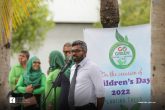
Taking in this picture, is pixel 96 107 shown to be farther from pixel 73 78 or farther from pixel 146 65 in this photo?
pixel 146 65

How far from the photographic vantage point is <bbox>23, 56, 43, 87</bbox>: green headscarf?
1096 cm

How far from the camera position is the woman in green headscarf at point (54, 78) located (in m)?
9.79

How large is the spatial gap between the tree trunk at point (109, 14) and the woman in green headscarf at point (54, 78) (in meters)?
0.95

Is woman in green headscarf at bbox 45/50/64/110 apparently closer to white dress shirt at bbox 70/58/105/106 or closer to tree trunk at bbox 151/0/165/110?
white dress shirt at bbox 70/58/105/106

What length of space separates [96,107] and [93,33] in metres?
1.42

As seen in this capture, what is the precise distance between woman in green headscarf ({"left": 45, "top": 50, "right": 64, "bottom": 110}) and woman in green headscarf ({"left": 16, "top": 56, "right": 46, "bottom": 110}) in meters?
0.73

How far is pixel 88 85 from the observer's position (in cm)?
828

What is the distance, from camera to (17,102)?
432 inches

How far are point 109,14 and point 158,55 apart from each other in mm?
2675

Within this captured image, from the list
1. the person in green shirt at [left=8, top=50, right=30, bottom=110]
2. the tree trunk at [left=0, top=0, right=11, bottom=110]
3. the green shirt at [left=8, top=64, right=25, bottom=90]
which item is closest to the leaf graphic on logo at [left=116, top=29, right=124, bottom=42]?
the tree trunk at [left=0, top=0, right=11, bottom=110]

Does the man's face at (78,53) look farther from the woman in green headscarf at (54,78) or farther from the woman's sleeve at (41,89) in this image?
the woman's sleeve at (41,89)

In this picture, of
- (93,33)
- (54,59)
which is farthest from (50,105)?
(93,33)

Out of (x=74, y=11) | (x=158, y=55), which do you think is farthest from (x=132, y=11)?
(x=158, y=55)

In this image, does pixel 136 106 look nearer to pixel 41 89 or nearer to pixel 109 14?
pixel 109 14
